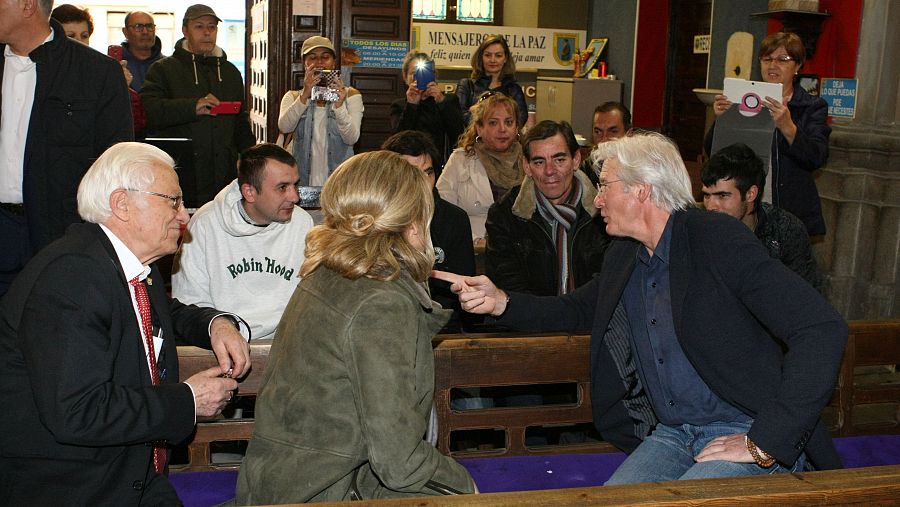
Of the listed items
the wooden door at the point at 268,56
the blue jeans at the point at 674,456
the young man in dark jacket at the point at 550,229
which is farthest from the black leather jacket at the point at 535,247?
the wooden door at the point at 268,56

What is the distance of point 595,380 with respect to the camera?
9.38 ft

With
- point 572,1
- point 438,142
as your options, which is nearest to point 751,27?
point 572,1

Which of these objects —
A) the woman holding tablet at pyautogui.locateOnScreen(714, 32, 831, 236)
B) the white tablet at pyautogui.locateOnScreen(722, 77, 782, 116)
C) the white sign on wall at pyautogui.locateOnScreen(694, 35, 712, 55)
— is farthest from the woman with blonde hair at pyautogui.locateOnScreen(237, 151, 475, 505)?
the white sign on wall at pyautogui.locateOnScreen(694, 35, 712, 55)

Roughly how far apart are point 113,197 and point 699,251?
1.56 metres

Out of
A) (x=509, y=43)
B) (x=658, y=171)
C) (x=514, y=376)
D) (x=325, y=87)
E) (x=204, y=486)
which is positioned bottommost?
(x=204, y=486)

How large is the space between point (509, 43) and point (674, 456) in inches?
445

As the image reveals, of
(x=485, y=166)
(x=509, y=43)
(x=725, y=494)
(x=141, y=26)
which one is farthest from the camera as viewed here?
(x=509, y=43)

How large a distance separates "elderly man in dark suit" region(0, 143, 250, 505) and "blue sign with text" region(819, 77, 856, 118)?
5.12 meters

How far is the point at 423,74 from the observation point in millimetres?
6180

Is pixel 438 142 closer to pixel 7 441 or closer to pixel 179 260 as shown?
pixel 179 260

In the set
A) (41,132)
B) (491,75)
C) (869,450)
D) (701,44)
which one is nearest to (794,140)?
(869,450)

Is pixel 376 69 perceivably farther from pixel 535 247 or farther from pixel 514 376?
pixel 514 376

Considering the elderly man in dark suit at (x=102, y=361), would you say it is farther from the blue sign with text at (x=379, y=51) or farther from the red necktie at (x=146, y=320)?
the blue sign with text at (x=379, y=51)

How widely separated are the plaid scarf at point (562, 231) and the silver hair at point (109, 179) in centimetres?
213
